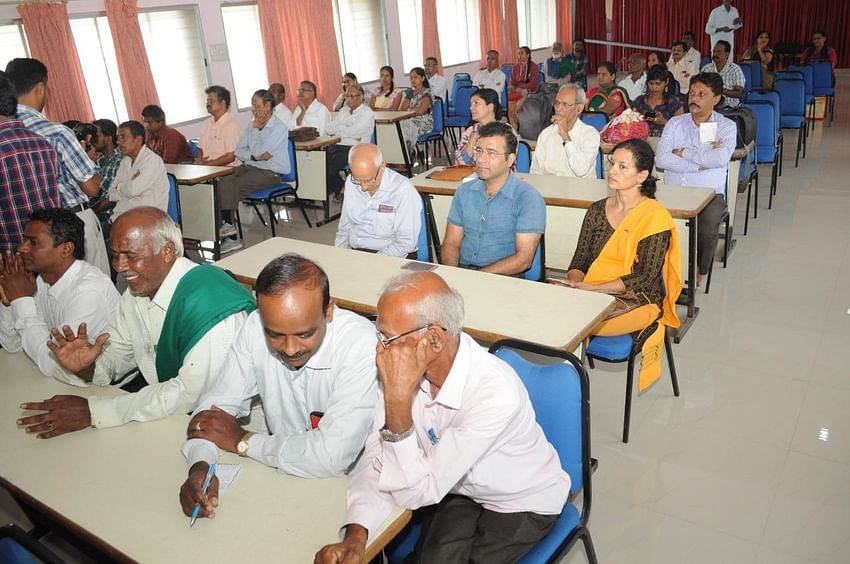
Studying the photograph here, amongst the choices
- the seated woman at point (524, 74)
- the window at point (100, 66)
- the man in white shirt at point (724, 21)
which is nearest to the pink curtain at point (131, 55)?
the window at point (100, 66)

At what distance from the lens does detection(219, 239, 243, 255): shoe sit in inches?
239

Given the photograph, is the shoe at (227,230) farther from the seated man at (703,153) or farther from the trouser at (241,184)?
the seated man at (703,153)

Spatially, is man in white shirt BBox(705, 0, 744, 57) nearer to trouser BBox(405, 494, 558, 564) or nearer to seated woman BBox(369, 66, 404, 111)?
seated woman BBox(369, 66, 404, 111)

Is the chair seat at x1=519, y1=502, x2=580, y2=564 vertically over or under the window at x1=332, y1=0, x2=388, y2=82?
under

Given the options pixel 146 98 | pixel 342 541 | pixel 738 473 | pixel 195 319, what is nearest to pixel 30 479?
pixel 195 319

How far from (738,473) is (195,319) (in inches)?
85.2

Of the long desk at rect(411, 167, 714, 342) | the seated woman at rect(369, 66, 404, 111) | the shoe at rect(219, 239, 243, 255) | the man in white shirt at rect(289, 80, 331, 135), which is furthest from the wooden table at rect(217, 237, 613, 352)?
the seated woman at rect(369, 66, 404, 111)

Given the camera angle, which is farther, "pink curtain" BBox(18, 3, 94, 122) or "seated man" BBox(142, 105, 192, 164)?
"pink curtain" BBox(18, 3, 94, 122)

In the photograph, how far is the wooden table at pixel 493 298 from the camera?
2379mm

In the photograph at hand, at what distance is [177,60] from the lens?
8.34m

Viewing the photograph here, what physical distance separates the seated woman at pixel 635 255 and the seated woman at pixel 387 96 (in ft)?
20.2

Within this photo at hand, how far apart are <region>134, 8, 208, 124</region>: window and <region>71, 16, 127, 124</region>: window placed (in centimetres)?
46

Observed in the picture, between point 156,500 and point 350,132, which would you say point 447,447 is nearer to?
point 156,500

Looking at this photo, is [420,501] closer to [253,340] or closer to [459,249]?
[253,340]
